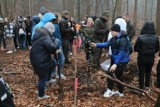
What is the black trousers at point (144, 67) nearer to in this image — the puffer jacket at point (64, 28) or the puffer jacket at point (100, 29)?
the puffer jacket at point (100, 29)

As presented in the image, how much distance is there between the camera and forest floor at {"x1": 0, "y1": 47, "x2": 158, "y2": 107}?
23.4ft

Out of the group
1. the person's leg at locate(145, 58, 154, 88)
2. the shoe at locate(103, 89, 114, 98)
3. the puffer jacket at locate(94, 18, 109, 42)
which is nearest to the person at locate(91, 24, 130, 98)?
the shoe at locate(103, 89, 114, 98)

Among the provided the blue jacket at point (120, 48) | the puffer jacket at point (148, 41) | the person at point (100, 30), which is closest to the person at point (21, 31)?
the person at point (100, 30)

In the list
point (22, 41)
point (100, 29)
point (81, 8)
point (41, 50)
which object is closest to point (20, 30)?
point (22, 41)

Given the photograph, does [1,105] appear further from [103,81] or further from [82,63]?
[82,63]

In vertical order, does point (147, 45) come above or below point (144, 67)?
above

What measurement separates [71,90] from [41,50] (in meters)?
1.75

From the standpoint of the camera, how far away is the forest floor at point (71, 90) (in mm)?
7145

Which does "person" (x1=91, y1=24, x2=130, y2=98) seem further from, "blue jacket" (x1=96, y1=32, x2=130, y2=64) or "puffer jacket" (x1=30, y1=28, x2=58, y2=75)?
"puffer jacket" (x1=30, y1=28, x2=58, y2=75)

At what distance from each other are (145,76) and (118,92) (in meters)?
1.07

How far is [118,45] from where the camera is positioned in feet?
23.3

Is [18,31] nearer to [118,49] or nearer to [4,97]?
[118,49]

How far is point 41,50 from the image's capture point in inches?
268

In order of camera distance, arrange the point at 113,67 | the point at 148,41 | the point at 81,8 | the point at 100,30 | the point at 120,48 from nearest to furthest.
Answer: the point at 113,67 → the point at 120,48 → the point at 148,41 → the point at 100,30 → the point at 81,8
